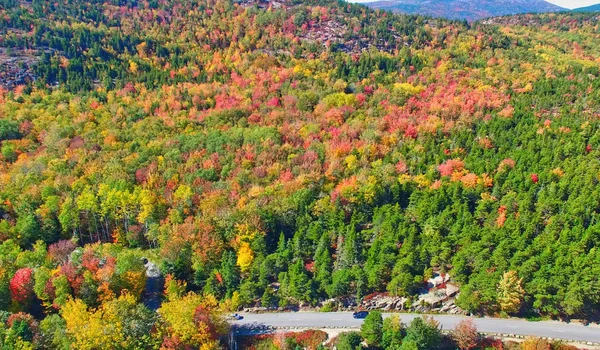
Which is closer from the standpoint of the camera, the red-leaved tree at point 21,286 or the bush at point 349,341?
the bush at point 349,341

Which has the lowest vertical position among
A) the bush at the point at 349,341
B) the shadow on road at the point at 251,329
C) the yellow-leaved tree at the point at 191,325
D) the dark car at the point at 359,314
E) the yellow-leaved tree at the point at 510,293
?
the shadow on road at the point at 251,329

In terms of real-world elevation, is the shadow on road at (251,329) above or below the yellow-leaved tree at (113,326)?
below

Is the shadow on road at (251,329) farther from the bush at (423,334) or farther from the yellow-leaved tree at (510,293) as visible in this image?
the yellow-leaved tree at (510,293)

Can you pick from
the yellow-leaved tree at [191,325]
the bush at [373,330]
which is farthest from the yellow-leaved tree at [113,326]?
the bush at [373,330]

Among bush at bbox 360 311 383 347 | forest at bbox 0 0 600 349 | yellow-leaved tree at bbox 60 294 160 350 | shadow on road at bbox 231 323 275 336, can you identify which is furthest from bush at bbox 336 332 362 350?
yellow-leaved tree at bbox 60 294 160 350

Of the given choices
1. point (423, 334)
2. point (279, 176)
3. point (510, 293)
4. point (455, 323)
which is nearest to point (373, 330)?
point (423, 334)

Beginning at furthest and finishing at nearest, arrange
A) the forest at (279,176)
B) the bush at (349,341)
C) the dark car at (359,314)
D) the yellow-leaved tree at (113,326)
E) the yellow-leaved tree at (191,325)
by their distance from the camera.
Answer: the dark car at (359,314) → the forest at (279,176) → the bush at (349,341) → the yellow-leaved tree at (191,325) → the yellow-leaved tree at (113,326)

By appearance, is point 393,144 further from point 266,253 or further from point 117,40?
point 117,40

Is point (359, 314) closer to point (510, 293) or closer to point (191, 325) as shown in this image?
point (510, 293)
